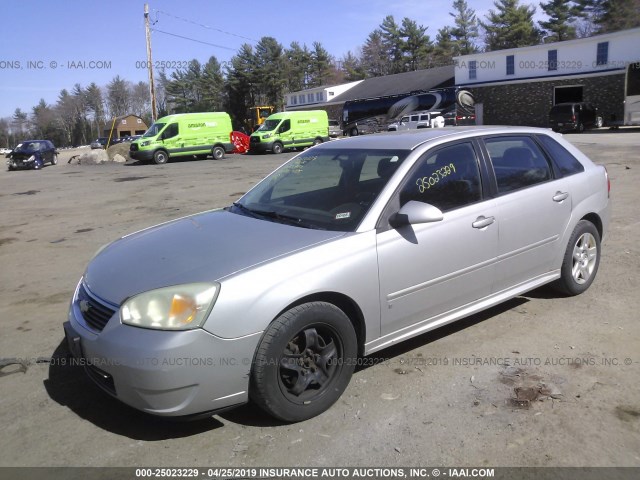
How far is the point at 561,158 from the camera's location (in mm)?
4820

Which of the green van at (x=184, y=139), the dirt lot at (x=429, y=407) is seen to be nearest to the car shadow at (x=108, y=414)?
the dirt lot at (x=429, y=407)

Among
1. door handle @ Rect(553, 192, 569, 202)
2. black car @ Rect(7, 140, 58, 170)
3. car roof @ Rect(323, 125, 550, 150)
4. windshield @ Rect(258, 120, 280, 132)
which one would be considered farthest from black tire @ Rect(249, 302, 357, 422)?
black car @ Rect(7, 140, 58, 170)

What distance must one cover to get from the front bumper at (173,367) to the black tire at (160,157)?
26032mm

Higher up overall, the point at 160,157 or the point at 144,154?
the point at 144,154

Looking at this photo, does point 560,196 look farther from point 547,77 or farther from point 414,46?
point 414,46

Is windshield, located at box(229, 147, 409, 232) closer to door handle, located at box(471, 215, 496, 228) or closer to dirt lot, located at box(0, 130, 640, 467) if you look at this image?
door handle, located at box(471, 215, 496, 228)

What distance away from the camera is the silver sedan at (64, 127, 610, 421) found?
281cm

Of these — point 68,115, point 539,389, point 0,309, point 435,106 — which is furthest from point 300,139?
point 68,115

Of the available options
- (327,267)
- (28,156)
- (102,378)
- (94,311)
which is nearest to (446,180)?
(327,267)

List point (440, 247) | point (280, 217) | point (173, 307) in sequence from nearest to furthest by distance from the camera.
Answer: point (173, 307) < point (440, 247) < point (280, 217)

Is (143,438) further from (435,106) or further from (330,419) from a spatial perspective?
(435,106)

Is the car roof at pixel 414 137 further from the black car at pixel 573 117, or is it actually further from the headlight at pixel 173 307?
the black car at pixel 573 117

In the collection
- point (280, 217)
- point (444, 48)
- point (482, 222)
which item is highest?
point (444, 48)

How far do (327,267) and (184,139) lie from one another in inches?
1055
